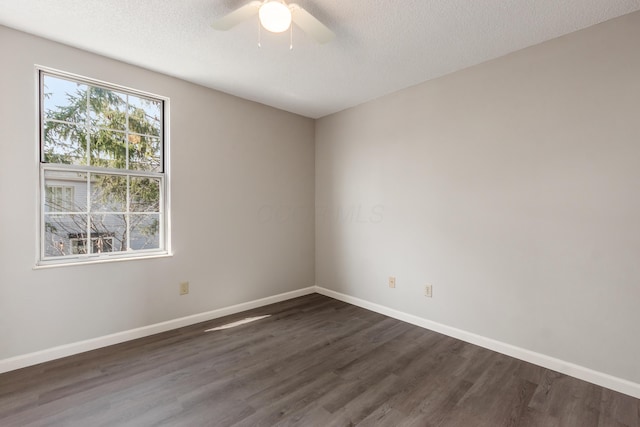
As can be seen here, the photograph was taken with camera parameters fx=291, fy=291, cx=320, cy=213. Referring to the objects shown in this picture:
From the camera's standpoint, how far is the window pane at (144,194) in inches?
110

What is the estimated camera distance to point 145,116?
112 inches

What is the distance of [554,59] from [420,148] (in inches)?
48.1

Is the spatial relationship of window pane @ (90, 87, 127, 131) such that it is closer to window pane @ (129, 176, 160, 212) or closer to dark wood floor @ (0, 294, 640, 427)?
window pane @ (129, 176, 160, 212)

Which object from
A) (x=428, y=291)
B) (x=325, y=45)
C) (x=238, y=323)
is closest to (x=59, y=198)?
(x=238, y=323)

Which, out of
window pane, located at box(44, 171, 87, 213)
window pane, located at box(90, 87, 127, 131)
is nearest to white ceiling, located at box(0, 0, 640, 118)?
window pane, located at box(90, 87, 127, 131)

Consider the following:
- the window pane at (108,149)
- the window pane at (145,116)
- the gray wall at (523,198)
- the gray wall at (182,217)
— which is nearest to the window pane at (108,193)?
the window pane at (108,149)

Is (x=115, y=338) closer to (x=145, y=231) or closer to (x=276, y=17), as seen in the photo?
(x=145, y=231)

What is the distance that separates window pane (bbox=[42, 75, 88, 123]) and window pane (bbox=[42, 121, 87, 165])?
0.24ft

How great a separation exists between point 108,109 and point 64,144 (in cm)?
48

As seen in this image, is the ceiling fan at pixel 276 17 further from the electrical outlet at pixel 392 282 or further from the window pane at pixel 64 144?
the electrical outlet at pixel 392 282

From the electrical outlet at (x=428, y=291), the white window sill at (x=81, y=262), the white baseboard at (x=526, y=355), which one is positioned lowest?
the white baseboard at (x=526, y=355)

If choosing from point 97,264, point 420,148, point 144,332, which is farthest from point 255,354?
point 420,148

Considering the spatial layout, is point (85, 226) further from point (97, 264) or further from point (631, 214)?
point (631, 214)

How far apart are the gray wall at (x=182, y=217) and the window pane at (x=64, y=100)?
117mm
